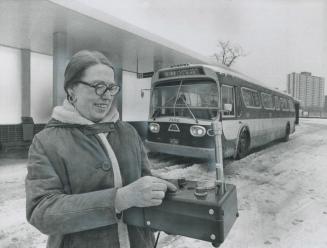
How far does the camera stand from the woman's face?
1292 mm

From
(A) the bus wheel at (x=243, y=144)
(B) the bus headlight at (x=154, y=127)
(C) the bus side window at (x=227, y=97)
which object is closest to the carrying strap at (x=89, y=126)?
(C) the bus side window at (x=227, y=97)

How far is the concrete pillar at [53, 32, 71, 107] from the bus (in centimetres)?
345

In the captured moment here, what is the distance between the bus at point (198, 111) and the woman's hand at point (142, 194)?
5252 mm

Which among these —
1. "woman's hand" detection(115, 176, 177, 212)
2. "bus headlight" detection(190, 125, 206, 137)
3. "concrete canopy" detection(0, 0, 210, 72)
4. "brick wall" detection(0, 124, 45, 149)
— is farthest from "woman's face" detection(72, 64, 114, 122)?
"brick wall" detection(0, 124, 45, 149)

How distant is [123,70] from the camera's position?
15281 mm

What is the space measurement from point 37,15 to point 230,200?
307 inches

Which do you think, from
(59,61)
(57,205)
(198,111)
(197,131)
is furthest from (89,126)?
(59,61)

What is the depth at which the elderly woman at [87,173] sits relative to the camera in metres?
1.12

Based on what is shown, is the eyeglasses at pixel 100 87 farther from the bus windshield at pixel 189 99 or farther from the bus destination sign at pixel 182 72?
the bus destination sign at pixel 182 72

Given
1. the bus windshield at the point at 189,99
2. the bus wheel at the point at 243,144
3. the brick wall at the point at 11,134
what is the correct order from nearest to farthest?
the bus windshield at the point at 189,99 → the bus wheel at the point at 243,144 → the brick wall at the point at 11,134

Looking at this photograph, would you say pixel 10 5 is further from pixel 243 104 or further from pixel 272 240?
pixel 272 240

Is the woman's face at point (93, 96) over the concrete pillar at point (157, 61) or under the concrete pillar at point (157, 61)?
under

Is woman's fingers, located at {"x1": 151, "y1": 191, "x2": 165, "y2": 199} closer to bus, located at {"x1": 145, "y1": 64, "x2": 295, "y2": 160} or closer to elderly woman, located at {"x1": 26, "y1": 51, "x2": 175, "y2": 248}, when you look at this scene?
elderly woman, located at {"x1": 26, "y1": 51, "x2": 175, "y2": 248}

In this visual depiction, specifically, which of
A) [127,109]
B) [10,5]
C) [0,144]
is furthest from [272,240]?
[127,109]
